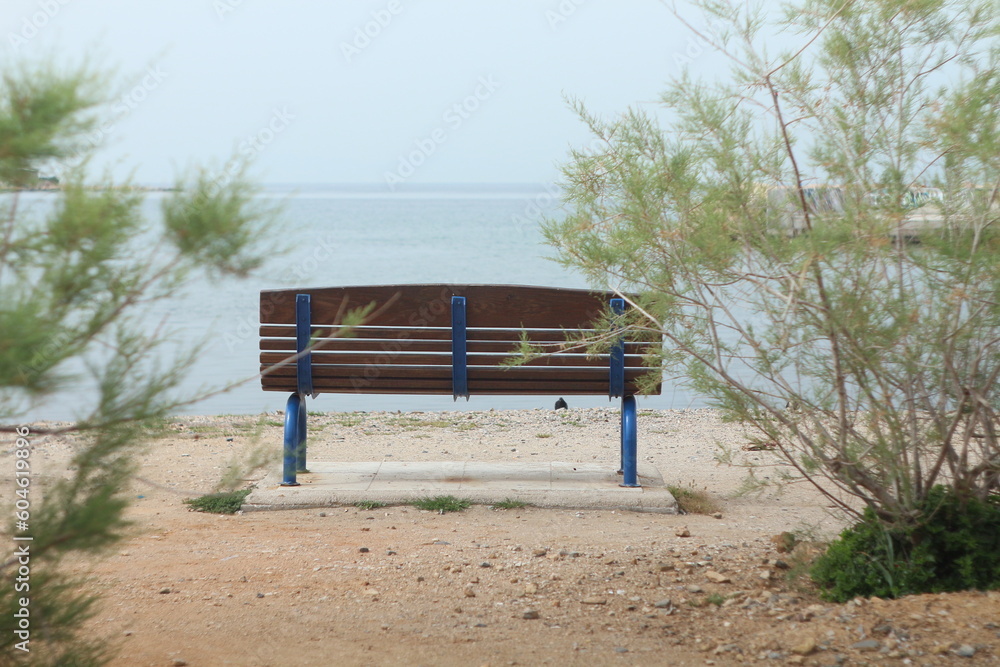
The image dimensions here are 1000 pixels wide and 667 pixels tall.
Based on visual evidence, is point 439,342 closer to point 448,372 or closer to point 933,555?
point 448,372

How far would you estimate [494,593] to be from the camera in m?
3.76

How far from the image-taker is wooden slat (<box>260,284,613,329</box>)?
207 inches

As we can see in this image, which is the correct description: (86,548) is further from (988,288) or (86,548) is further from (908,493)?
(988,288)

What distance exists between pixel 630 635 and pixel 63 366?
2090 mm

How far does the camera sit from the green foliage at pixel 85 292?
2330mm

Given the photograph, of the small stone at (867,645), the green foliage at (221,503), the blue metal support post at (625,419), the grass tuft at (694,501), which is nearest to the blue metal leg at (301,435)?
the green foliage at (221,503)

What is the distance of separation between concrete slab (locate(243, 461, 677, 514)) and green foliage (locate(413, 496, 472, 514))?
54 millimetres

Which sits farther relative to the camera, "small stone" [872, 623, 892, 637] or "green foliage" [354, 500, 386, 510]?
"green foliage" [354, 500, 386, 510]

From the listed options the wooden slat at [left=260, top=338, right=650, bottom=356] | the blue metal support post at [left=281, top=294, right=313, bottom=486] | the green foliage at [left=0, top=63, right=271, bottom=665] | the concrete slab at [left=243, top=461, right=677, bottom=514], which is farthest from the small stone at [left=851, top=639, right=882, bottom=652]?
the blue metal support post at [left=281, top=294, right=313, bottom=486]

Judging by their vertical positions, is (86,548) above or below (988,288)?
below

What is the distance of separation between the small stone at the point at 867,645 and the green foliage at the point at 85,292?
2.26 m

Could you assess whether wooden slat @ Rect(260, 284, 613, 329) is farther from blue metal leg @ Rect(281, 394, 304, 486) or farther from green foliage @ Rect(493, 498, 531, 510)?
green foliage @ Rect(493, 498, 531, 510)

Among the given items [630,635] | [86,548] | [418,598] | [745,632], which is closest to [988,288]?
[745,632]

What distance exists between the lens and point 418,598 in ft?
12.2
